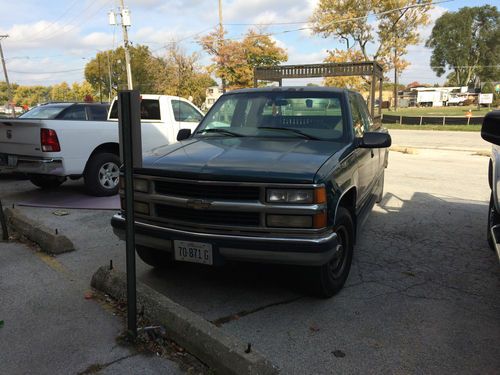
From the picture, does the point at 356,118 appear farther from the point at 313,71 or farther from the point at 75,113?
the point at 313,71

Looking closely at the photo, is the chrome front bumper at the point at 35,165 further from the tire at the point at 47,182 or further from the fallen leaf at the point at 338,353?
the fallen leaf at the point at 338,353

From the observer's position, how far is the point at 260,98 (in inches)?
191

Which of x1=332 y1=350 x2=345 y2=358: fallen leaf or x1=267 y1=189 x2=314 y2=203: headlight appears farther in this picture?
x1=267 y1=189 x2=314 y2=203: headlight

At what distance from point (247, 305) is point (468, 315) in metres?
1.76

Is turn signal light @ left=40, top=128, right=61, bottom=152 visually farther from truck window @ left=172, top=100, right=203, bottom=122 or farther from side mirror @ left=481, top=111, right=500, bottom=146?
side mirror @ left=481, top=111, right=500, bottom=146

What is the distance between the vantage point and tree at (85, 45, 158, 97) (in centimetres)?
6278

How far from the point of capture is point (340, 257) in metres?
3.92

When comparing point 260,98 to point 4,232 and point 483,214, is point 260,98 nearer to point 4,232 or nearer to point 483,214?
point 4,232

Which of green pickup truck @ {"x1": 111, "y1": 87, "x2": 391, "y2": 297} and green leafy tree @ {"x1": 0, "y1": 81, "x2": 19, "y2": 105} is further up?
green leafy tree @ {"x1": 0, "y1": 81, "x2": 19, "y2": 105}

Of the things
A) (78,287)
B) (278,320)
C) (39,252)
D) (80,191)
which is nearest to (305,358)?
(278,320)

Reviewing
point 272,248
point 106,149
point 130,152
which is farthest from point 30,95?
point 272,248

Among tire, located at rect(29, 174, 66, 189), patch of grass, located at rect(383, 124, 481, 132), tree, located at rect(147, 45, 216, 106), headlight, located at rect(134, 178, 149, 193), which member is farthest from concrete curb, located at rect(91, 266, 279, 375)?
tree, located at rect(147, 45, 216, 106)

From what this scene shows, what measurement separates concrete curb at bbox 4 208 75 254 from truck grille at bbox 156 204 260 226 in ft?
6.79

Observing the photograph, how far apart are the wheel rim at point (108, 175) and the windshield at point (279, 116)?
3.44 m
